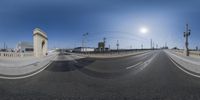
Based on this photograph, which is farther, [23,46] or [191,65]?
[23,46]

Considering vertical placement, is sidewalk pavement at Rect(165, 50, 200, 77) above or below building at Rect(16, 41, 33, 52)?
below

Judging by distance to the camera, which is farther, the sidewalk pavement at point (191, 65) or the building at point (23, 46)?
the building at point (23, 46)

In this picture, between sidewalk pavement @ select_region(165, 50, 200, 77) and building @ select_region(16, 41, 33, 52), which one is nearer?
sidewalk pavement @ select_region(165, 50, 200, 77)

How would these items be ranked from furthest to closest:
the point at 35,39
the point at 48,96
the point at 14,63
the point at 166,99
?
1. the point at 35,39
2. the point at 14,63
3. the point at 48,96
4. the point at 166,99

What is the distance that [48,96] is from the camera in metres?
4.97

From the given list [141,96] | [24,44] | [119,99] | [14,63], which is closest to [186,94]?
[141,96]

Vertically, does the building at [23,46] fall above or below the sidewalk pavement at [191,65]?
above

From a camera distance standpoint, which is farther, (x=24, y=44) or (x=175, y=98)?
(x=24, y=44)

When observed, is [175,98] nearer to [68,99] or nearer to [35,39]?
[68,99]

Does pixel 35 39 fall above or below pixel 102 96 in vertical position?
above

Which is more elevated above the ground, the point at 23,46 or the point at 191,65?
the point at 23,46

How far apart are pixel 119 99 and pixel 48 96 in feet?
7.30

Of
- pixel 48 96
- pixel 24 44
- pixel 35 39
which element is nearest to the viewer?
pixel 48 96

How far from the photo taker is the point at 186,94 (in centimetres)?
520
